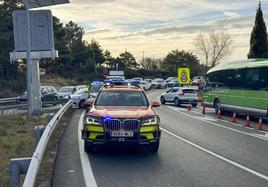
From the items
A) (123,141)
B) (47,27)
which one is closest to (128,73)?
(47,27)

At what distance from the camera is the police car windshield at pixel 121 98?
12.8 metres

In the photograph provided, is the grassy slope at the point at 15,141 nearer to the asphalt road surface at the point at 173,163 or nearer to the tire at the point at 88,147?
the asphalt road surface at the point at 173,163

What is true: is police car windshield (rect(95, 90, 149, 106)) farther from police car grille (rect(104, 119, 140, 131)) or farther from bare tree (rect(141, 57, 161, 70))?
bare tree (rect(141, 57, 161, 70))

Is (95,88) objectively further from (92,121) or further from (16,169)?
(16,169)

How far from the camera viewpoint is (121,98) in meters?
13.0

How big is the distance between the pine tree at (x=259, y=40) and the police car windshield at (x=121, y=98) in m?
27.8

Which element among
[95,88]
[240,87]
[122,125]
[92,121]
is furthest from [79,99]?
[122,125]

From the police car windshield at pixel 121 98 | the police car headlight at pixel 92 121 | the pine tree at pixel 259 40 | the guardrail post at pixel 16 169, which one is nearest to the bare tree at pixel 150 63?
the pine tree at pixel 259 40

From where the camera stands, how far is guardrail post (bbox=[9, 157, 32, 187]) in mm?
6633

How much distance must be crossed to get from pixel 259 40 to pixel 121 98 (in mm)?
28780

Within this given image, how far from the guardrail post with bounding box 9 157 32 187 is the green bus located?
1556 cm

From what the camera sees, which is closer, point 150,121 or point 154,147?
point 150,121

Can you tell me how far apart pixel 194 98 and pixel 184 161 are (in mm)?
25097

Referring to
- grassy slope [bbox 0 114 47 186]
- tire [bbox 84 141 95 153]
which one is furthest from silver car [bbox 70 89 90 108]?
tire [bbox 84 141 95 153]
